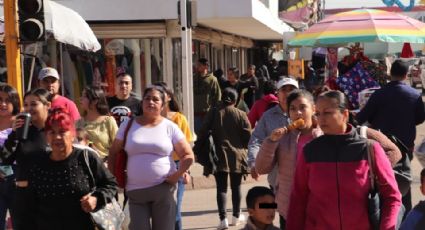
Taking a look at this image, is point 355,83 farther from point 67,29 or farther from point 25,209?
point 25,209

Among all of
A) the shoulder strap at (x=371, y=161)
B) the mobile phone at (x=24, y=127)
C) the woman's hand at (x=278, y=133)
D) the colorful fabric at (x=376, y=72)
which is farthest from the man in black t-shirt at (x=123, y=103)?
the colorful fabric at (x=376, y=72)

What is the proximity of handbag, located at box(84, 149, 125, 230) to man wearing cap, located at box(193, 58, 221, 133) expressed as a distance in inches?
374

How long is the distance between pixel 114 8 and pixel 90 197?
9854 mm

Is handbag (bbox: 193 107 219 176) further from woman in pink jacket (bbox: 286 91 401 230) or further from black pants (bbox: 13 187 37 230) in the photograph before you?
woman in pink jacket (bbox: 286 91 401 230)

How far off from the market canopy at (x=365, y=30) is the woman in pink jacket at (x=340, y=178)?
438 cm

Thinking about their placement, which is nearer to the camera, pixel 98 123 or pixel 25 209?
pixel 25 209

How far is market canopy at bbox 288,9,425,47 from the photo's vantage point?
9.05m

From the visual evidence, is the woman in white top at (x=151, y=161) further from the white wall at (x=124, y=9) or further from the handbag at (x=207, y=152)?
the white wall at (x=124, y=9)

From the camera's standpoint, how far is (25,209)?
5215 mm

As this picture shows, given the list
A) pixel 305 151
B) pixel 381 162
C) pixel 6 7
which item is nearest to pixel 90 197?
pixel 305 151

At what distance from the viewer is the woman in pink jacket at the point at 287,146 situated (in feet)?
18.8

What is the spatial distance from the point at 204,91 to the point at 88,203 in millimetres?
9935

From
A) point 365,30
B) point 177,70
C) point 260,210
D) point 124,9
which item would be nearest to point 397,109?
point 365,30

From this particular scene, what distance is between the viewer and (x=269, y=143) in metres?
5.75
